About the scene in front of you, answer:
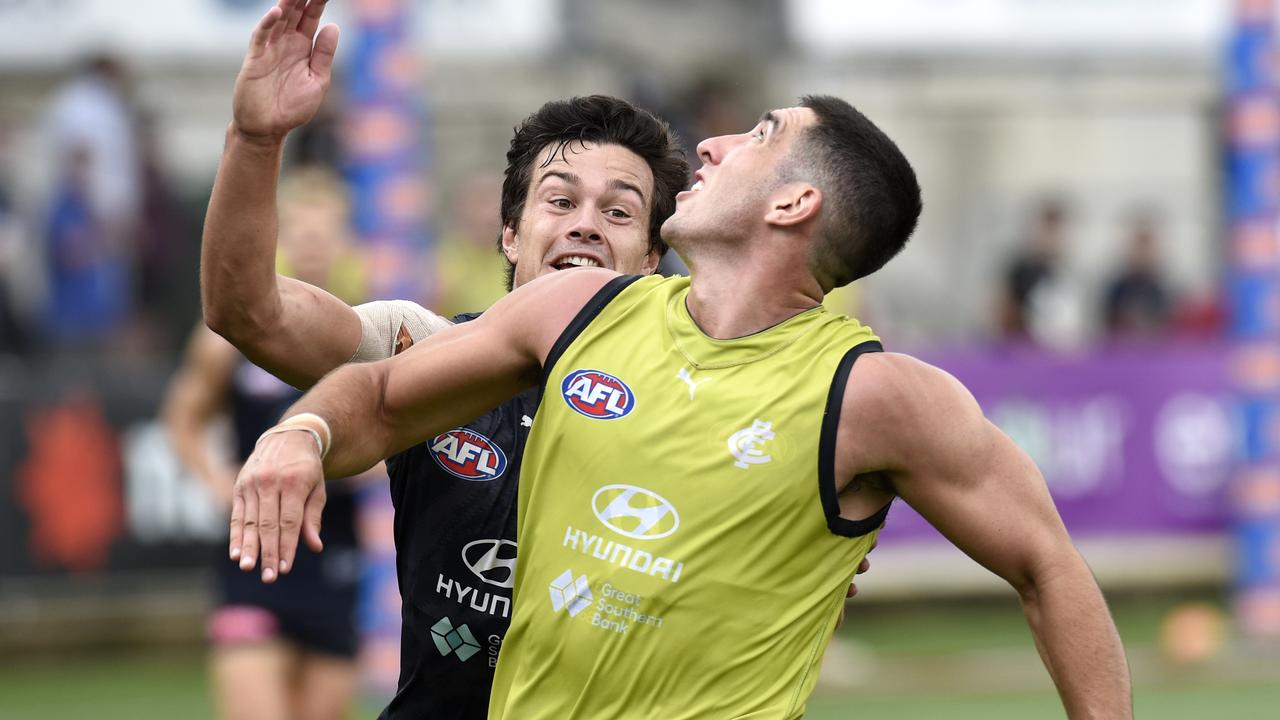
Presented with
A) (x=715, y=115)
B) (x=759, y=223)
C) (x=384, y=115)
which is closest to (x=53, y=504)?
(x=384, y=115)

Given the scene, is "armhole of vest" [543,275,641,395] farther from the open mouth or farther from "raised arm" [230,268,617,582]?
the open mouth

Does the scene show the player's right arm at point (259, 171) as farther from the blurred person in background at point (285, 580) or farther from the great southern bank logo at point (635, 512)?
the blurred person in background at point (285, 580)

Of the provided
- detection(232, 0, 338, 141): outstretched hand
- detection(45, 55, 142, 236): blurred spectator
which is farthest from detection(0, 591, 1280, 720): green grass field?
detection(232, 0, 338, 141): outstretched hand

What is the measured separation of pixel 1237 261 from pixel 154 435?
691 cm

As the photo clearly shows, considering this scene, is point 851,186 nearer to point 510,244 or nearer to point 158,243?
point 510,244

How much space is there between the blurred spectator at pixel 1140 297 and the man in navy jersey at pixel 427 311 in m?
10.0

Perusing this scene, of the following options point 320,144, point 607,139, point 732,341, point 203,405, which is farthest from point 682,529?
point 320,144

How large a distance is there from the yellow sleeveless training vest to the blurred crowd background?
5.62 metres

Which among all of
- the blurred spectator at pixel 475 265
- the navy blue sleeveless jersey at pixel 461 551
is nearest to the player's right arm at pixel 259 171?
the navy blue sleeveless jersey at pixel 461 551

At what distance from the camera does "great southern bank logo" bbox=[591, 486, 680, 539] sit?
11.7 feet

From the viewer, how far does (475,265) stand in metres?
11.1

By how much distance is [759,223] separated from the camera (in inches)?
150

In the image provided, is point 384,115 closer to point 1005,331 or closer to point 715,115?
point 715,115

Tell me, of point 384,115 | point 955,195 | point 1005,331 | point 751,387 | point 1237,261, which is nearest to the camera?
point 751,387
